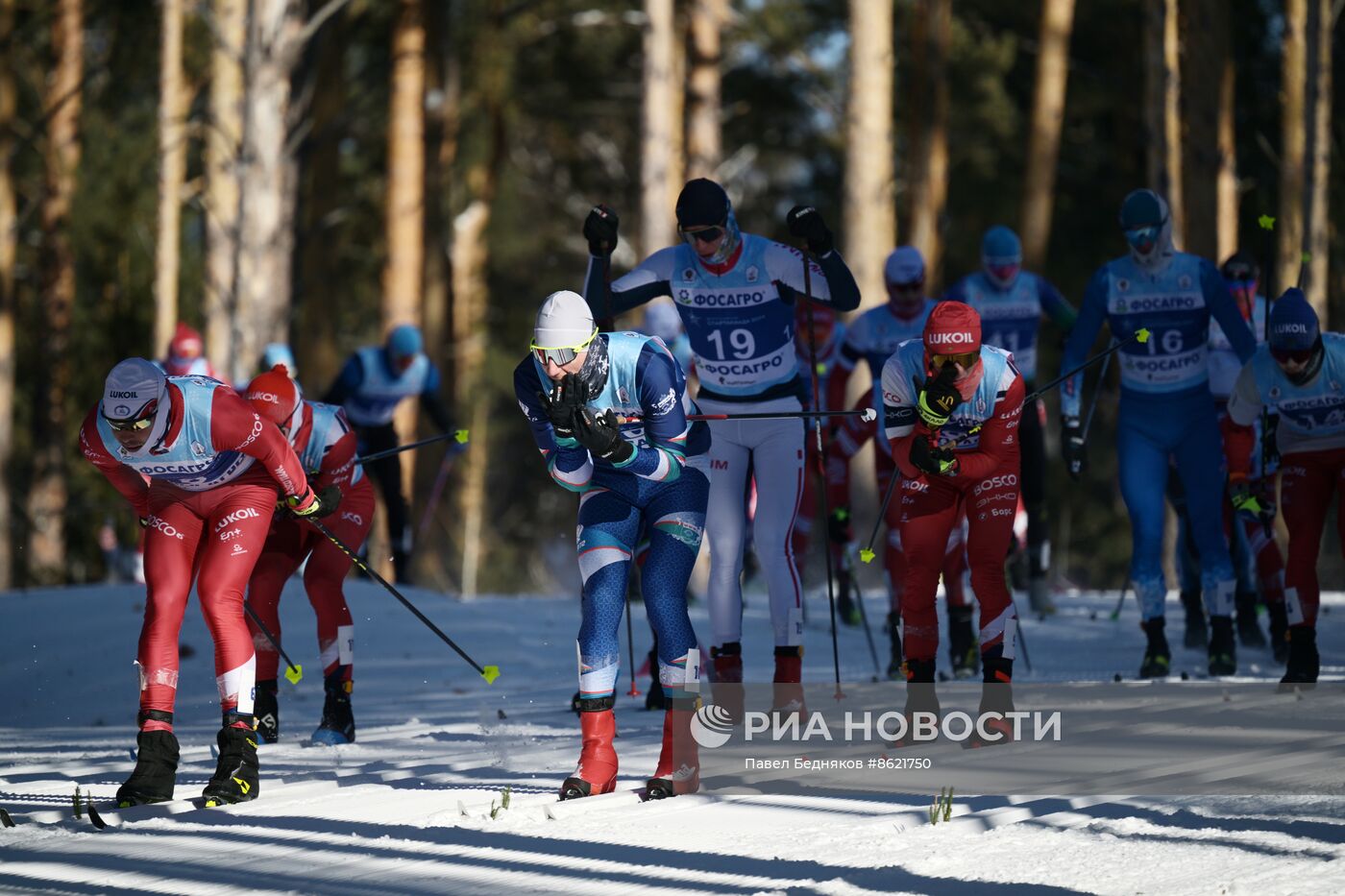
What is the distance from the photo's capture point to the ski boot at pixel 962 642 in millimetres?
10695

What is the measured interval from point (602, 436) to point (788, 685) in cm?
252

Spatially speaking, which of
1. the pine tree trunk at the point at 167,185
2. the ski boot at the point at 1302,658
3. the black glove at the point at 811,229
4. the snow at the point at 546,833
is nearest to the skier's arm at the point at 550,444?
the snow at the point at 546,833

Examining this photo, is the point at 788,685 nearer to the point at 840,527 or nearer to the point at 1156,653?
the point at 1156,653

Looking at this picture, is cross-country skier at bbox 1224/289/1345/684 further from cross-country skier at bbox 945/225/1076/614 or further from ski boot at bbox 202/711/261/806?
ski boot at bbox 202/711/261/806

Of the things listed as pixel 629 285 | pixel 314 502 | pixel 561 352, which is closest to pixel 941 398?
pixel 561 352

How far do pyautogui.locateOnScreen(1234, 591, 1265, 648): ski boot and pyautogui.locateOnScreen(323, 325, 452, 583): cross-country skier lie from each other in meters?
6.11

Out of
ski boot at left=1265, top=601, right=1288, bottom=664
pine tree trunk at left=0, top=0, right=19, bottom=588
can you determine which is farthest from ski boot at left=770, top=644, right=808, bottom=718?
pine tree trunk at left=0, top=0, right=19, bottom=588

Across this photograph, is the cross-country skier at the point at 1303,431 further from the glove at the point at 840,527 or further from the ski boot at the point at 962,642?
the glove at the point at 840,527

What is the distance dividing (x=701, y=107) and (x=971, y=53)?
349 inches

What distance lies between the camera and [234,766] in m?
7.39

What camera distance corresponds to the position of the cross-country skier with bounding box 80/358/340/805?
729cm

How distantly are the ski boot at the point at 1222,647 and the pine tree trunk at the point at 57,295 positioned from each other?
20.8 metres

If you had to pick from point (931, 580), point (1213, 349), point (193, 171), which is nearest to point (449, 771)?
point (931, 580)

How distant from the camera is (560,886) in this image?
220 inches
